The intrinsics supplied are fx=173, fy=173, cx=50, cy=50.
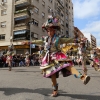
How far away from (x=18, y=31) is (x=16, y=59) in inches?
502

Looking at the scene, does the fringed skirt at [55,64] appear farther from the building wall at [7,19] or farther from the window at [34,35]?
the building wall at [7,19]

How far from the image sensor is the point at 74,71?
13.8 feet

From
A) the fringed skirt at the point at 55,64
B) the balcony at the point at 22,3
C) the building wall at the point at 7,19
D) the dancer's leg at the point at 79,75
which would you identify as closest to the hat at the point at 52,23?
the fringed skirt at the point at 55,64

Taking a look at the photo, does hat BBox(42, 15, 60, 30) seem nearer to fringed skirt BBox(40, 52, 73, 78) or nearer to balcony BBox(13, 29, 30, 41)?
fringed skirt BBox(40, 52, 73, 78)

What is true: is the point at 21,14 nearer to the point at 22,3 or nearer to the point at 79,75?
the point at 22,3

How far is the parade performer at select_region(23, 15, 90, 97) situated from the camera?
4.46 meters

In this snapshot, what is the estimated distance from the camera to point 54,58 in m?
4.62

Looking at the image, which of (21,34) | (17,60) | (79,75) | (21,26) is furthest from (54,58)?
(21,26)

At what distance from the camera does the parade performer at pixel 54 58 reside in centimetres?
446

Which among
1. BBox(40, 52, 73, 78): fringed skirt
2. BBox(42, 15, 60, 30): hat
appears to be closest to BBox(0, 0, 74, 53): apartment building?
BBox(42, 15, 60, 30): hat

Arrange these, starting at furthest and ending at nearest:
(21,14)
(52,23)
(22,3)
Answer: (22,3) → (21,14) → (52,23)

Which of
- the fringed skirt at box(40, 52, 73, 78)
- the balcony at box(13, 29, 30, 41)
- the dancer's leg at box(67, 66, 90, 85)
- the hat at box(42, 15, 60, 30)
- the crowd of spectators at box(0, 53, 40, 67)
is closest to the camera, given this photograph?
the dancer's leg at box(67, 66, 90, 85)

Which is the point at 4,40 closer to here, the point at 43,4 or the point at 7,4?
the point at 7,4

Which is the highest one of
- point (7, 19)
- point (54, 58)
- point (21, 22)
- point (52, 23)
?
point (7, 19)
